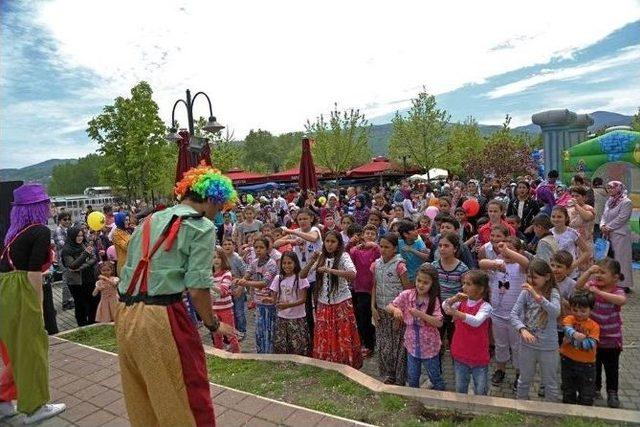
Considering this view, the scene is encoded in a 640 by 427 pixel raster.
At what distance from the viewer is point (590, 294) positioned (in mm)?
3645

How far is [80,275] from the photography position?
280 inches

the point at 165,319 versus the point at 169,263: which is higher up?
the point at 169,263

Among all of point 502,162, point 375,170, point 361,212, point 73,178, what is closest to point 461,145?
point 502,162

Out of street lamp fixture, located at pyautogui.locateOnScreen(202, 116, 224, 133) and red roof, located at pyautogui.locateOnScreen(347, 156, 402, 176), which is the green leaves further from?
street lamp fixture, located at pyautogui.locateOnScreen(202, 116, 224, 133)

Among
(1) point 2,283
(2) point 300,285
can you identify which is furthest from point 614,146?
(1) point 2,283

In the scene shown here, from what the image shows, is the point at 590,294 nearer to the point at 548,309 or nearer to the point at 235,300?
the point at 548,309

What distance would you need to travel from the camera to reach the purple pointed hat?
379cm

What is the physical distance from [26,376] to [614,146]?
12.9 meters

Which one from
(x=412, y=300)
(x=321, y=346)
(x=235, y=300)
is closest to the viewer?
(x=412, y=300)

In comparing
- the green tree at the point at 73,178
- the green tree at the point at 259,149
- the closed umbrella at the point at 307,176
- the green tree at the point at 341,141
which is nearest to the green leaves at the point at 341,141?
the green tree at the point at 341,141

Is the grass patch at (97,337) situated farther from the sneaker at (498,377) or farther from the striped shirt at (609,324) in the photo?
the striped shirt at (609,324)

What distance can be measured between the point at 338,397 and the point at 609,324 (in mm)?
2446

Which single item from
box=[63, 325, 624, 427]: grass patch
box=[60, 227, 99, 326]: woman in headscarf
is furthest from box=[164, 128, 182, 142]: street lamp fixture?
box=[63, 325, 624, 427]: grass patch

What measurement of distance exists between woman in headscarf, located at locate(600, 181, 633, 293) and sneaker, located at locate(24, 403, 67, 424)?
8001mm
